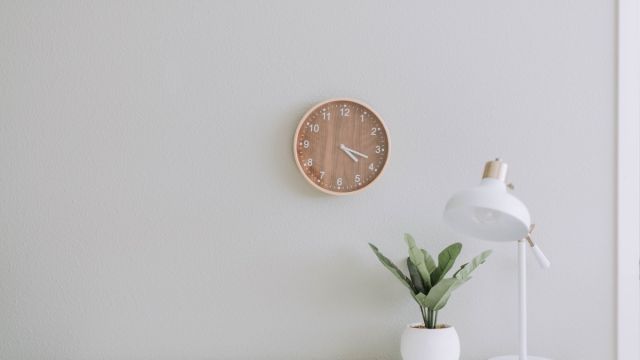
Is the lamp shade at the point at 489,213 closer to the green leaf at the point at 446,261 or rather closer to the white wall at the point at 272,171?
the green leaf at the point at 446,261

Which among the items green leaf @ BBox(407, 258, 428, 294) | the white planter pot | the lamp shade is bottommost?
the white planter pot

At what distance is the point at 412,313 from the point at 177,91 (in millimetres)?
914

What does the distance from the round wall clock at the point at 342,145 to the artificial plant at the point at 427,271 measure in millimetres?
212

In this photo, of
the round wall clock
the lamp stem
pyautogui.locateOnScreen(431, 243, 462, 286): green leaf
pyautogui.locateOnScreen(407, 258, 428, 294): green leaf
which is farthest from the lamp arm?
the round wall clock

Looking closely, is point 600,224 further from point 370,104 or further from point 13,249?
point 13,249

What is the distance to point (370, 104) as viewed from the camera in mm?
2012

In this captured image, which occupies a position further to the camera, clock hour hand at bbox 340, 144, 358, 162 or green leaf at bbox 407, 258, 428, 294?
clock hour hand at bbox 340, 144, 358, 162

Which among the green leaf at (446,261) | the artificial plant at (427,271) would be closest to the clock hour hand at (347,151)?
the artificial plant at (427,271)

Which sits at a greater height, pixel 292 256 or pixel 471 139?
pixel 471 139

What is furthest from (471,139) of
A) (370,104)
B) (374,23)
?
(374,23)

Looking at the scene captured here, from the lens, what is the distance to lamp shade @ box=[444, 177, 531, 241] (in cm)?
156

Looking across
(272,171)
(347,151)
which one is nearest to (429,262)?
(347,151)

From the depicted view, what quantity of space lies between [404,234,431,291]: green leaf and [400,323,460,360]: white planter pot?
4.8 inches

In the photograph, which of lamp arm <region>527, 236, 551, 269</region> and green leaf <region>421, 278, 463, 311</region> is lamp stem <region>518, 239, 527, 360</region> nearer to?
lamp arm <region>527, 236, 551, 269</region>
